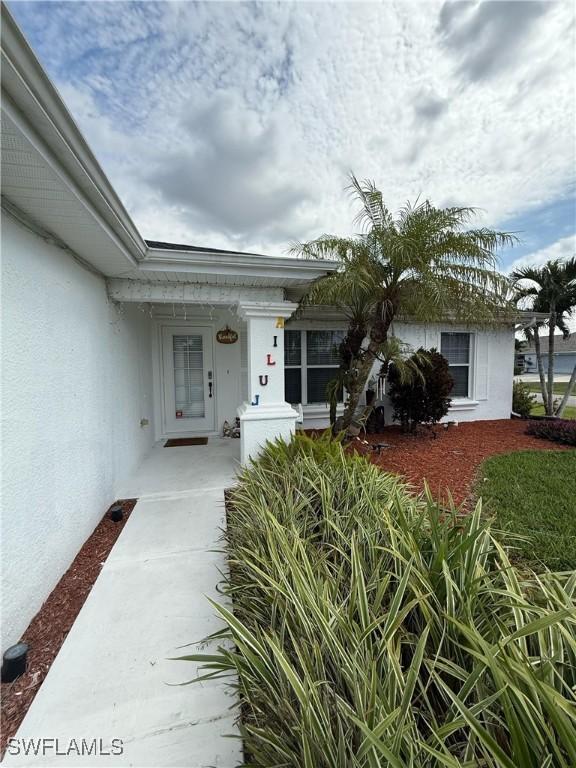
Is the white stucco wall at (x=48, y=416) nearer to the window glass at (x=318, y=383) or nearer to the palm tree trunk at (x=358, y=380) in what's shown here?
the palm tree trunk at (x=358, y=380)

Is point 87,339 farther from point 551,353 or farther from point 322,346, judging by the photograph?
point 551,353

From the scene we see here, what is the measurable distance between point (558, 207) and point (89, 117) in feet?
37.9

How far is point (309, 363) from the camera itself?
8617 mm

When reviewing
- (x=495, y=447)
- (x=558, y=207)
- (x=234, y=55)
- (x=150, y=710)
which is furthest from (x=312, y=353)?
(x=558, y=207)

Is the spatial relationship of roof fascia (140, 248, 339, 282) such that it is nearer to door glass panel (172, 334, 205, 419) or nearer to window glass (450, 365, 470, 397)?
door glass panel (172, 334, 205, 419)

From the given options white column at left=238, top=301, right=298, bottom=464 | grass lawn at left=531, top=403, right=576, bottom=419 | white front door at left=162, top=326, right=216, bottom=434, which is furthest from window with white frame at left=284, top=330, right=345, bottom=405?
grass lawn at left=531, top=403, right=576, bottom=419

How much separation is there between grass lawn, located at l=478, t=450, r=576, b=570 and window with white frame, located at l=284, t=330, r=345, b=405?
13.3ft

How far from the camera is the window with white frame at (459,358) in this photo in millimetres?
9758

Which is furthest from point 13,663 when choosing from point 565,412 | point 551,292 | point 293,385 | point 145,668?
point 565,412

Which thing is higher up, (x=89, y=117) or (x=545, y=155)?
(x=545, y=155)

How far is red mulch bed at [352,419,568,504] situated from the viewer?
17.8 feet

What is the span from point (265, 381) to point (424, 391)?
4.10 metres

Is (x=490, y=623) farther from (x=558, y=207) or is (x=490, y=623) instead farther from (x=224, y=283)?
(x=558, y=207)

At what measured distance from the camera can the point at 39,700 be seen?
203 centimetres
